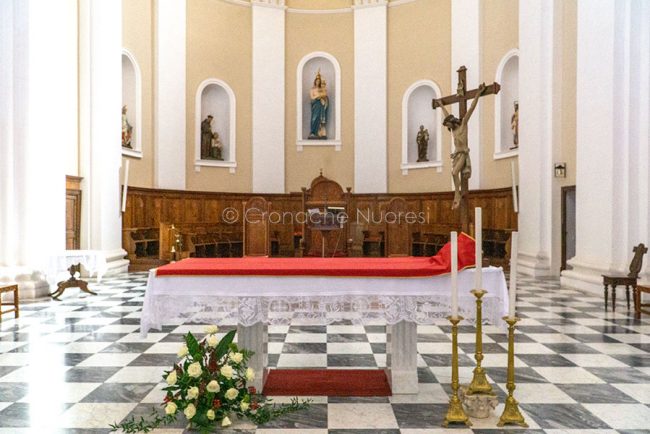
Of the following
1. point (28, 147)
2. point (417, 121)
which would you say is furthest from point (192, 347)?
point (417, 121)

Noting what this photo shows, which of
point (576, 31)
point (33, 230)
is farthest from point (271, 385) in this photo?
point (576, 31)

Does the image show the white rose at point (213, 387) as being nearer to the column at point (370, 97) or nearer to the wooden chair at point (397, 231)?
the wooden chair at point (397, 231)

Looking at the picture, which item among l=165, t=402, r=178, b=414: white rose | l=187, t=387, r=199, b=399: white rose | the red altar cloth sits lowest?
l=165, t=402, r=178, b=414: white rose

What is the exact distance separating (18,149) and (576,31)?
11060mm

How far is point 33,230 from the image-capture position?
8.46m

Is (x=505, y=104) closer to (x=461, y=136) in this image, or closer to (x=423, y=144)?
(x=423, y=144)

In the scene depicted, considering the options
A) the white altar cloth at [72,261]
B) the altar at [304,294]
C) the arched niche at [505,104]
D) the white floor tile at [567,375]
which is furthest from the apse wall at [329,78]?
the altar at [304,294]

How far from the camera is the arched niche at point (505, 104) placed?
14.1 meters

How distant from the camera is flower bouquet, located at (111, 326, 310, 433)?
3330 millimetres

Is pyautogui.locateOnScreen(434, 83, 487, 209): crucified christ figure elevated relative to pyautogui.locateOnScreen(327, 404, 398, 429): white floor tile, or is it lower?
elevated

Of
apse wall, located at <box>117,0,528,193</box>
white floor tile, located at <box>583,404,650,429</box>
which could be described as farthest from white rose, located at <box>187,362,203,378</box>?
apse wall, located at <box>117,0,528,193</box>

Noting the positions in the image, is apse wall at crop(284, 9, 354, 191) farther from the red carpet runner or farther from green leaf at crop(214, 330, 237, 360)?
green leaf at crop(214, 330, 237, 360)

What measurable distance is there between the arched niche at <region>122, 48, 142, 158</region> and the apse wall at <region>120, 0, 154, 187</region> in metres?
0.06

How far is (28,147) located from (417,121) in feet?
40.6
